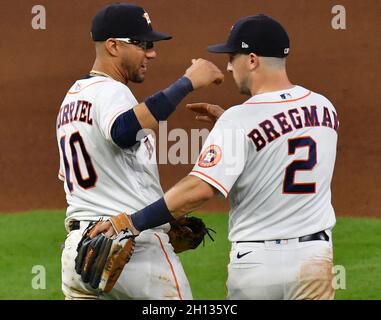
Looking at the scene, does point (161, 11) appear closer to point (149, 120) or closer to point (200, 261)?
point (200, 261)

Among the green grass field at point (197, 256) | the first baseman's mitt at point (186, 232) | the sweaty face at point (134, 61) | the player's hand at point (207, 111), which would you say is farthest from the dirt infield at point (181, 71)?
the sweaty face at point (134, 61)

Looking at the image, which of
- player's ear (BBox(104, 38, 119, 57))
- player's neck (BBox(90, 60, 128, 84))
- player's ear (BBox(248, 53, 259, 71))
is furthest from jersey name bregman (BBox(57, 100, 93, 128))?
player's ear (BBox(248, 53, 259, 71))

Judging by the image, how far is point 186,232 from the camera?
496 centimetres

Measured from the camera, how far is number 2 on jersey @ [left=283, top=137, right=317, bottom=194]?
4.12 metres

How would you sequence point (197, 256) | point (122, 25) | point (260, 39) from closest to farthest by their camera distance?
1. point (260, 39)
2. point (122, 25)
3. point (197, 256)

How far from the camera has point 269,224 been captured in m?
4.14

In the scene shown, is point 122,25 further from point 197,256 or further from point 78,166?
point 197,256

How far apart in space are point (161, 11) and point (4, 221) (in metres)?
3.46

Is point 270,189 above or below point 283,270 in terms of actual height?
above

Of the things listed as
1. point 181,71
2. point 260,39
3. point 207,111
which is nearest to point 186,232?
point 207,111

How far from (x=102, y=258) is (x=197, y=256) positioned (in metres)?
4.75

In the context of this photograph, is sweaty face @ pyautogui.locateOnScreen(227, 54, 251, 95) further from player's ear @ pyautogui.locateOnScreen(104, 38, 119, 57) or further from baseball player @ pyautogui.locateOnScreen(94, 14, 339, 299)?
player's ear @ pyautogui.locateOnScreen(104, 38, 119, 57)

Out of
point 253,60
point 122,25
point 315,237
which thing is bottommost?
point 315,237

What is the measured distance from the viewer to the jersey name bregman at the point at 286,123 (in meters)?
4.09
